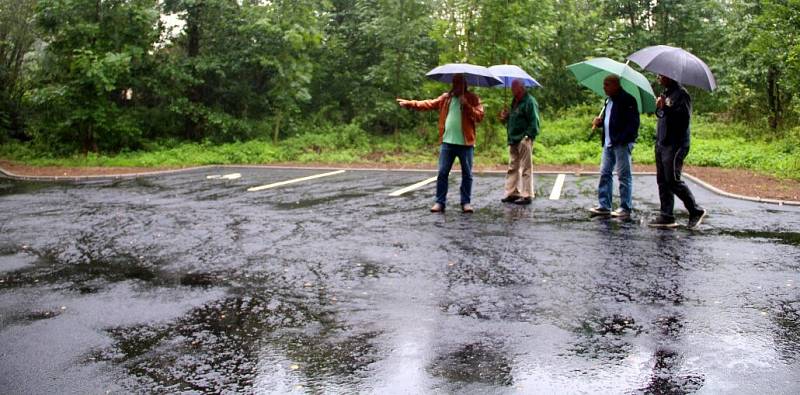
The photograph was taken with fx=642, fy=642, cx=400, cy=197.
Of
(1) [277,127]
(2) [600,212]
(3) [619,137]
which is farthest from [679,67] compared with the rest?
(1) [277,127]

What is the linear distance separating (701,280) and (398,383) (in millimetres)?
3211

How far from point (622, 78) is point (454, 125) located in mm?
2181

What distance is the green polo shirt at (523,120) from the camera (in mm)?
9273

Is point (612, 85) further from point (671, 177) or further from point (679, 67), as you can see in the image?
point (671, 177)

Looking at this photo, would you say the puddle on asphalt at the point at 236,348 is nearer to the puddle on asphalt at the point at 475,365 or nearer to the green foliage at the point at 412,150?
the puddle on asphalt at the point at 475,365

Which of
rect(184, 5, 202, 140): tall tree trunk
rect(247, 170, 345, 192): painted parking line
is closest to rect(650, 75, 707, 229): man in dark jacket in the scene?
rect(247, 170, 345, 192): painted parking line

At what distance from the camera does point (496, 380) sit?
133 inches

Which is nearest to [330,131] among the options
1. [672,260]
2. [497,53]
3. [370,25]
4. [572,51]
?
[370,25]

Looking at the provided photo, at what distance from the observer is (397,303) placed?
4727mm

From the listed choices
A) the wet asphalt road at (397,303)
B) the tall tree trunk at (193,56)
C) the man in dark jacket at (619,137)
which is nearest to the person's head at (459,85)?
the wet asphalt road at (397,303)

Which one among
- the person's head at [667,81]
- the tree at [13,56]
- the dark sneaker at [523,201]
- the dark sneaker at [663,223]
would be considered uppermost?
the tree at [13,56]

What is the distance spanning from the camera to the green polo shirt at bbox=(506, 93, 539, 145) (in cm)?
927

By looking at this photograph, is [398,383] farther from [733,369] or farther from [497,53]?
[497,53]

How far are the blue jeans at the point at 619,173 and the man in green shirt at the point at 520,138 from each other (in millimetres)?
1275
